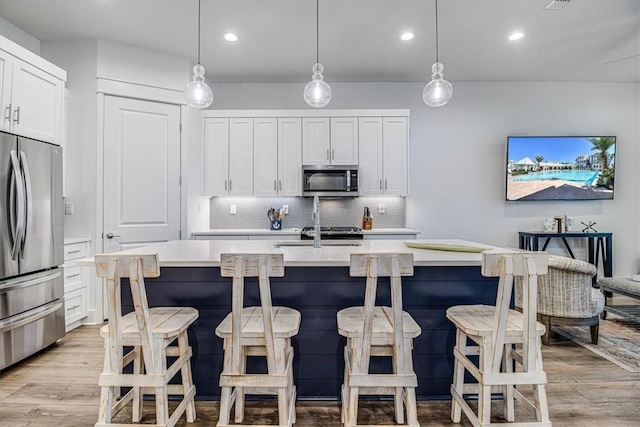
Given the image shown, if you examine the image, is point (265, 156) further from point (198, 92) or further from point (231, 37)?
point (198, 92)

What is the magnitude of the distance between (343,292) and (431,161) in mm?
3295

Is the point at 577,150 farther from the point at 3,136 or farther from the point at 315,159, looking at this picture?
the point at 3,136

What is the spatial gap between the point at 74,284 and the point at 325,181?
281 cm

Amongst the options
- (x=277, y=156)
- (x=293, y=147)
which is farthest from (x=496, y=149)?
(x=277, y=156)

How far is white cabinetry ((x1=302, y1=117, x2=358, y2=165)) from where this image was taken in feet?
14.4

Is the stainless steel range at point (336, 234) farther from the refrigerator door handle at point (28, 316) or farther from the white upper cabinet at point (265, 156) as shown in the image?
the refrigerator door handle at point (28, 316)

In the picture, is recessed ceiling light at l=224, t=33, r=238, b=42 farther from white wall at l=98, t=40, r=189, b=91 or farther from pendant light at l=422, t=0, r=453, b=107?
pendant light at l=422, t=0, r=453, b=107

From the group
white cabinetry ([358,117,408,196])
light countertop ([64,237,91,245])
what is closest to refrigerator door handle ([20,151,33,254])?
light countertop ([64,237,91,245])

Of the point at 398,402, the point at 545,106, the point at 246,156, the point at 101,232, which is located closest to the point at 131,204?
the point at 101,232

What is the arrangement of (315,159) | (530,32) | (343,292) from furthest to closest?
(315,159)
(530,32)
(343,292)

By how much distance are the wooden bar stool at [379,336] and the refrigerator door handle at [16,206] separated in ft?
7.84

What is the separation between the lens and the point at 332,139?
441cm

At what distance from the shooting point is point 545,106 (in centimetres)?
486

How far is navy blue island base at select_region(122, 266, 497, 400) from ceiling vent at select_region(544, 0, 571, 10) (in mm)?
2441
